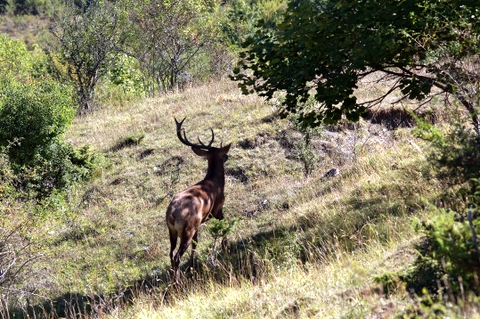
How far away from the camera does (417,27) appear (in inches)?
328

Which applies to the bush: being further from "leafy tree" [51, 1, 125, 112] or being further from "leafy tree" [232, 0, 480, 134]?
"leafy tree" [51, 1, 125, 112]

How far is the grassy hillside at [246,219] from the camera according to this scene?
5.91m

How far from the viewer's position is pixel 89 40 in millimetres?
A: 26469

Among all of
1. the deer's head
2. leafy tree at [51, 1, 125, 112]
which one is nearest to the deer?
the deer's head

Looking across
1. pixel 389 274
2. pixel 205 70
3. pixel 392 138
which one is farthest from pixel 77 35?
pixel 389 274

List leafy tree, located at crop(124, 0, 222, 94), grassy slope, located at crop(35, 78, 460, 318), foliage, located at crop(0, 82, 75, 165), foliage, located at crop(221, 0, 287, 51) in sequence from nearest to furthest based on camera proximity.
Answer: grassy slope, located at crop(35, 78, 460, 318)
foliage, located at crop(0, 82, 75, 165)
leafy tree, located at crop(124, 0, 222, 94)
foliage, located at crop(221, 0, 287, 51)

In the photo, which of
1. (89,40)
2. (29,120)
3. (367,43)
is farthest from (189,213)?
(89,40)

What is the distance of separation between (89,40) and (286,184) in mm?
16342

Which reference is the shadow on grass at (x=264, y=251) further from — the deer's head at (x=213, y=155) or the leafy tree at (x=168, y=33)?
the leafy tree at (x=168, y=33)

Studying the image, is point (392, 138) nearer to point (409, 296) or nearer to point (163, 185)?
point (163, 185)

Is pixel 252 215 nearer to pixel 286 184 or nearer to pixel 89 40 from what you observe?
pixel 286 184

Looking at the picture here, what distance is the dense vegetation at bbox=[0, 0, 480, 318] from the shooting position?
5.09 metres

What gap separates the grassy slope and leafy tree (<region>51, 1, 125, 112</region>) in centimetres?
567

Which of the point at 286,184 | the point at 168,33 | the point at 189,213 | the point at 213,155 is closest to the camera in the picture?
the point at 189,213
